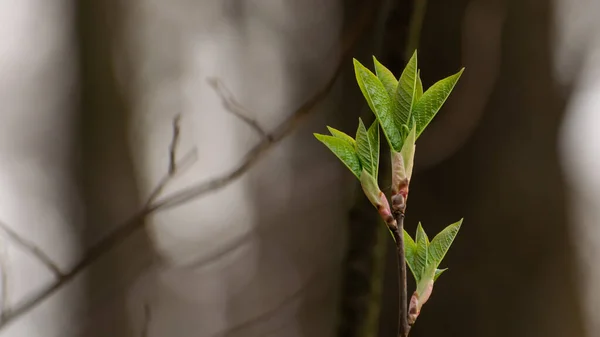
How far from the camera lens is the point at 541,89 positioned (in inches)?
19.8

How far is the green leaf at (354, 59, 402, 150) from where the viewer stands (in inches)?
8.2

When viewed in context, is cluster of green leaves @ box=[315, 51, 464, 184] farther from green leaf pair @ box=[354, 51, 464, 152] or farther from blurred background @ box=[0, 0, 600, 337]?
blurred background @ box=[0, 0, 600, 337]

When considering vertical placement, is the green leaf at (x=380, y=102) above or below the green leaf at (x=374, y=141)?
above

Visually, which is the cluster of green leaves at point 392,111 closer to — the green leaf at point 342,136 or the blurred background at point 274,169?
the green leaf at point 342,136

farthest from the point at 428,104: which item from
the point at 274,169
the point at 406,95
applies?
the point at 274,169

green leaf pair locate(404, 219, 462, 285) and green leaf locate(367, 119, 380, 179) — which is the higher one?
green leaf locate(367, 119, 380, 179)

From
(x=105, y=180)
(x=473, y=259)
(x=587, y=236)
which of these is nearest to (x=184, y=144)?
(x=105, y=180)

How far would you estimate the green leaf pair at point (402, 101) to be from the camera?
0.69ft

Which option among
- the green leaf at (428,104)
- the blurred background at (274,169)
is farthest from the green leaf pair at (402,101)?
the blurred background at (274,169)

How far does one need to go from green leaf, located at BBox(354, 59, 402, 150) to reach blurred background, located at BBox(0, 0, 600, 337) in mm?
216

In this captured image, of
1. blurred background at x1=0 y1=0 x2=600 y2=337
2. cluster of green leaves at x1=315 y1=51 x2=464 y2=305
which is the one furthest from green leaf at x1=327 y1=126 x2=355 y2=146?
blurred background at x1=0 y1=0 x2=600 y2=337

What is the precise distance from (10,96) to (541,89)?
624 mm

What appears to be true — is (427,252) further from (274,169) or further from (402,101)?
(274,169)

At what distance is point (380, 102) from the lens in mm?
213
